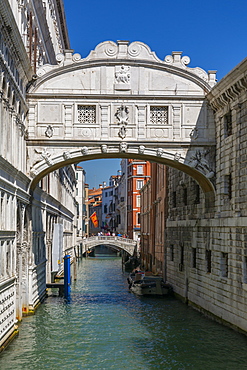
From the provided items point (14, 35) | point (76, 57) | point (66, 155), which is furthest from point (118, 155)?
point (14, 35)

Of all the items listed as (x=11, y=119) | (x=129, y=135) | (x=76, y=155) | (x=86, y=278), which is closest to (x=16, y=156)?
(x=11, y=119)

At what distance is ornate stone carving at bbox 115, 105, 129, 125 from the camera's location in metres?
18.0

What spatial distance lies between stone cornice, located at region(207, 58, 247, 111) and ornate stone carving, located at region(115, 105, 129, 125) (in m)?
2.60

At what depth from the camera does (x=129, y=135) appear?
18.0 meters

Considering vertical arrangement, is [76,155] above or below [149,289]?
above

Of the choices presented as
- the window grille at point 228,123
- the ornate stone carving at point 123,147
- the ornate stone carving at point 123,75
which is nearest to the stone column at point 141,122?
the ornate stone carving at point 123,147

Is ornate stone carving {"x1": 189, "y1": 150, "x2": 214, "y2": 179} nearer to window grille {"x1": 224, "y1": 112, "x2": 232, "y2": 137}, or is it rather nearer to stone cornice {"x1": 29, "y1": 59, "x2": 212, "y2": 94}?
window grille {"x1": 224, "y1": 112, "x2": 232, "y2": 137}

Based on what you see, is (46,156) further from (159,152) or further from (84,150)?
(159,152)

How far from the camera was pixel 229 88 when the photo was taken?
52.8ft

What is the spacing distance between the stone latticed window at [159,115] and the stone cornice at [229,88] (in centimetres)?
144

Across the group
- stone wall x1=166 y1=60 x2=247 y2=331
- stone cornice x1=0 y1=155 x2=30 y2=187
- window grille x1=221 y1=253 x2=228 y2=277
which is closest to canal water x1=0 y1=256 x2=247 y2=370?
stone wall x1=166 y1=60 x2=247 y2=331

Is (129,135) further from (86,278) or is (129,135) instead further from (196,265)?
(86,278)

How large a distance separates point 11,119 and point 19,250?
4.14m

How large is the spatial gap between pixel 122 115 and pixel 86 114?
1.15 meters
